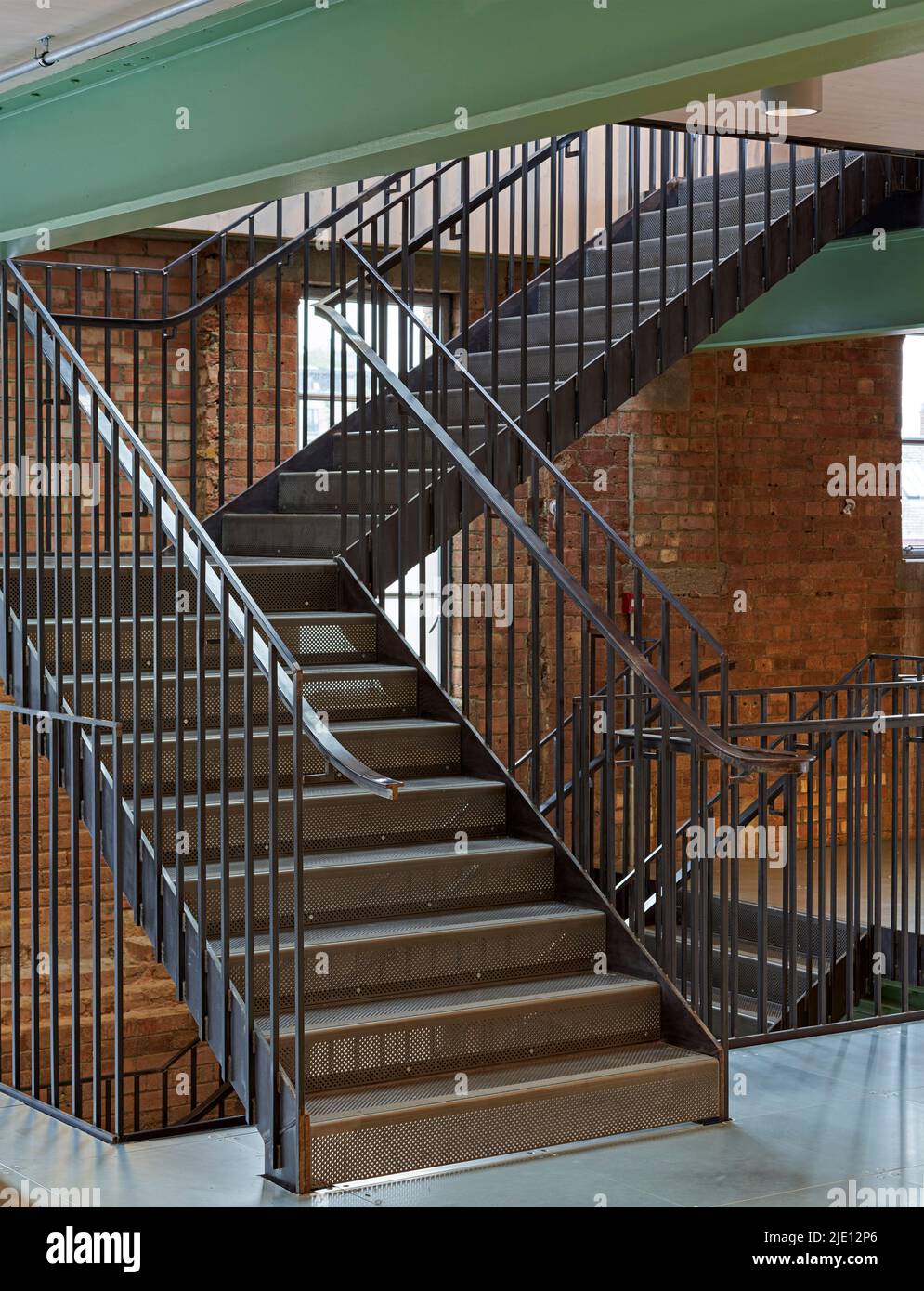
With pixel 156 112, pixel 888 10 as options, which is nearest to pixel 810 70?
pixel 888 10

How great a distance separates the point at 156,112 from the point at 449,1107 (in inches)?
101

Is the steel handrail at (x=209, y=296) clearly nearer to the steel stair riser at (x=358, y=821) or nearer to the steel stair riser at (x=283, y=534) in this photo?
the steel stair riser at (x=283, y=534)

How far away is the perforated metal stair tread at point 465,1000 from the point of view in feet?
13.6

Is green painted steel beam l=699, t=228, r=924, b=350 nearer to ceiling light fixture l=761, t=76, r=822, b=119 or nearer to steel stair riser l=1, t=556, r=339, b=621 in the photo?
ceiling light fixture l=761, t=76, r=822, b=119

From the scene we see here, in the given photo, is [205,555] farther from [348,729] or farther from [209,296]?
[209,296]

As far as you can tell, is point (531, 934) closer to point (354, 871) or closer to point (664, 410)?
point (354, 871)

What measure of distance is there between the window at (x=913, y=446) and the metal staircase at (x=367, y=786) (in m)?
4.26

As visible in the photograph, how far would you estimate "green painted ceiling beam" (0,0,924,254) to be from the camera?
2.90m

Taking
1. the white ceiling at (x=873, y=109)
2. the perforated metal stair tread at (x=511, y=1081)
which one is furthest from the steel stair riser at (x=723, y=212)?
the perforated metal stair tread at (x=511, y=1081)

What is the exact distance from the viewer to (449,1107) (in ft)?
13.1

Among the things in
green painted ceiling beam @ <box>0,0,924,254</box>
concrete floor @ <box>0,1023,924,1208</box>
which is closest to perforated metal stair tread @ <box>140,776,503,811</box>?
concrete floor @ <box>0,1023,924,1208</box>

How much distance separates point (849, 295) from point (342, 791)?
388cm

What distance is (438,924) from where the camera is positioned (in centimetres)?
462

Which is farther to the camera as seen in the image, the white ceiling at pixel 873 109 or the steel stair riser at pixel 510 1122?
the white ceiling at pixel 873 109
